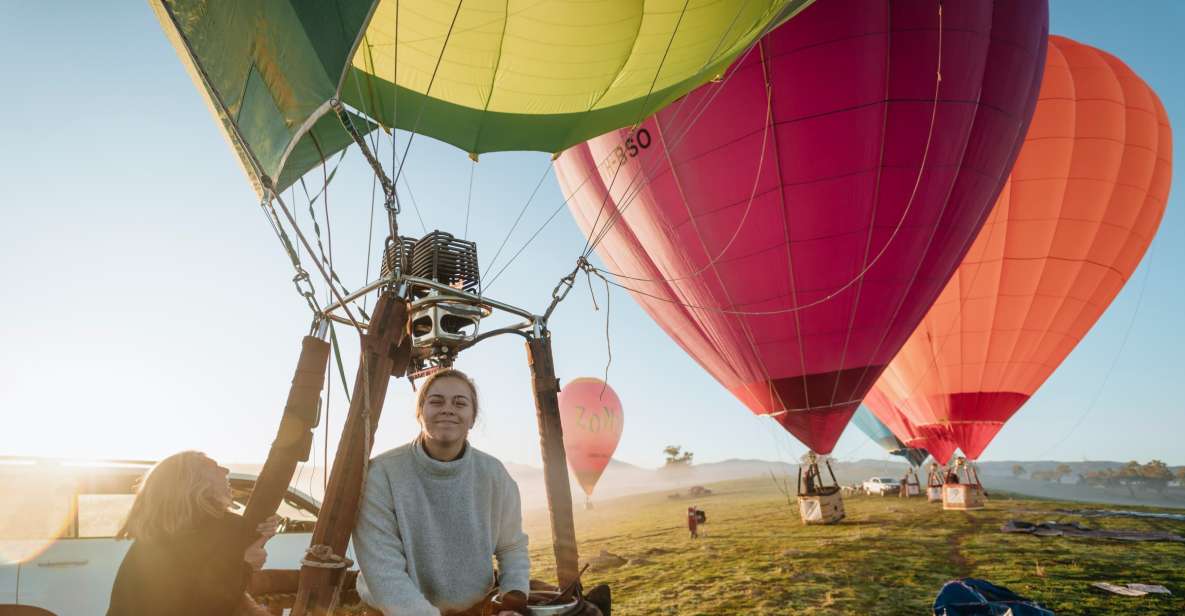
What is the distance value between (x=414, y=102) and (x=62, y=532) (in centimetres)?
384

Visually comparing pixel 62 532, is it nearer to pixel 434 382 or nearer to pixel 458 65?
pixel 434 382

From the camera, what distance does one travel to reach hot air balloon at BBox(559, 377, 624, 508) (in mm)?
27047

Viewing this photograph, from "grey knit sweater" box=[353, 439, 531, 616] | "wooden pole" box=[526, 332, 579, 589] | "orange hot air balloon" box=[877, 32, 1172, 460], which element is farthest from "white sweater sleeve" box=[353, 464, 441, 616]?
"orange hot air balloon" box=[877, 32, 1172, 460]

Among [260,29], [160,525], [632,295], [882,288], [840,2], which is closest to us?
[160,525]

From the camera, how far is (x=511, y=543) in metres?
2.55

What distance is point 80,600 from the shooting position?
3332 mm

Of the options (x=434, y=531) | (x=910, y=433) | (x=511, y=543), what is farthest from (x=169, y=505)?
(x=910, y=433)

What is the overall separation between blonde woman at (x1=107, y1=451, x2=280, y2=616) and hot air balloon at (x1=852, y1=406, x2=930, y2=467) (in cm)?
3622

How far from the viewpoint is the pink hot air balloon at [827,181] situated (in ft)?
28.2

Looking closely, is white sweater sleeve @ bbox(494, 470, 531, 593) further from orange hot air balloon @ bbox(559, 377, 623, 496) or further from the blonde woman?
orange hot air balloon @ bbox(559, 377, 623, 496)

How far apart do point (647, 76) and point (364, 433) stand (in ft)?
13.1

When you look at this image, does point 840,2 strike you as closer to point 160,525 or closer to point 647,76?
point 647,76

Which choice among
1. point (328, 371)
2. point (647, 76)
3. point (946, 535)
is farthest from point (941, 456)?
point (328, 371)

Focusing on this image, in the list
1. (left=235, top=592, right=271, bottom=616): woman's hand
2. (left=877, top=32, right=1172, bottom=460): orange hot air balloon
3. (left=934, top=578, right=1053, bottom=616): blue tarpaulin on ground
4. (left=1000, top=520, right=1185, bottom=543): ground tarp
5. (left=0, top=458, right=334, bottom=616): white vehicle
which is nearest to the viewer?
A: (left=235, top=592, right=271, bottom=616): woman's hand
